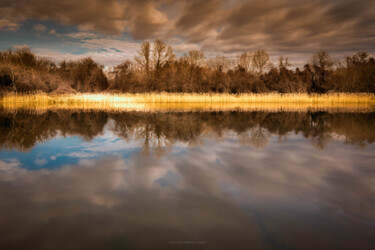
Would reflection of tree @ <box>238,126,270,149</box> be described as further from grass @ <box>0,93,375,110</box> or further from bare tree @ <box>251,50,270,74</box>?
bare tree @ <box>251,50,270,74</box>

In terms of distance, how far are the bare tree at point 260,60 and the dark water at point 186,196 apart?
30.7 meters

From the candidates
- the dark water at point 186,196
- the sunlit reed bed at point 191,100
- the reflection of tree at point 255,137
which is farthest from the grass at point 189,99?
the dark water at point 186,196

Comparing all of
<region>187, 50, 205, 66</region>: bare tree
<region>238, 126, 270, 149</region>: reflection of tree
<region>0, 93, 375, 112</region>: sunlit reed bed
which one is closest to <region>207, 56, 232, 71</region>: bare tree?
<region>187, 50, 205, 66</region>: bare tree

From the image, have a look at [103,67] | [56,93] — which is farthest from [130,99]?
[103,67]

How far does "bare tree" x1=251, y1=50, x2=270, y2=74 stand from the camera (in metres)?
33.2

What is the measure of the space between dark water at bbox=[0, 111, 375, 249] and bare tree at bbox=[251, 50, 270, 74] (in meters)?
30.7

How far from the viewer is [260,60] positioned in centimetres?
3341

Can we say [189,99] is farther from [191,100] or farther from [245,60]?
[245,60]

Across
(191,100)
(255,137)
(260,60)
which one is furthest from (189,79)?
(255,137)

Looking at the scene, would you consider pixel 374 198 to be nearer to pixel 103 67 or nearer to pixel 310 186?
pixel 310 186

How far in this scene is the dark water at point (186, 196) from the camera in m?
1.73

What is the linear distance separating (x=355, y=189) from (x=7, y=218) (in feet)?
11.3

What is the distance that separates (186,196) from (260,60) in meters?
34.1

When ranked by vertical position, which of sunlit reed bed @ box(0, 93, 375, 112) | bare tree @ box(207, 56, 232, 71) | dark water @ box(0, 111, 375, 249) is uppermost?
bare tree @ box(207, 56, 232, 71)
